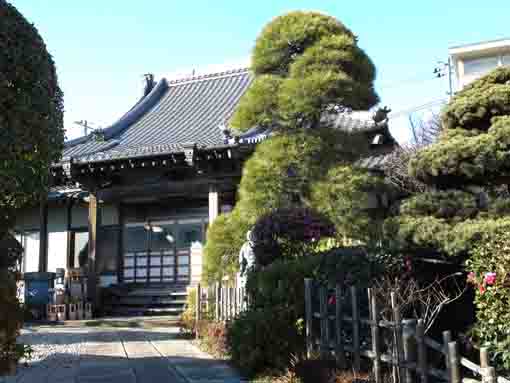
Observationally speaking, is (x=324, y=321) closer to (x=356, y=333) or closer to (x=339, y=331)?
(x=339, y=331)

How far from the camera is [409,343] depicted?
5.30 meters

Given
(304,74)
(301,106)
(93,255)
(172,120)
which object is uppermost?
(172,120)

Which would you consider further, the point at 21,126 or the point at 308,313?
the point at 308,313

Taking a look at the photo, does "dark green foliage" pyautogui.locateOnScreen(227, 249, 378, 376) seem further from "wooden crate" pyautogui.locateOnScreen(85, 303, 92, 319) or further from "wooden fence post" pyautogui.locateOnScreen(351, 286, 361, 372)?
"wooden crate" pyautogui.locateOnScreen(85, 303, 92, 319)

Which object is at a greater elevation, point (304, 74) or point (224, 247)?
point (304, 74)

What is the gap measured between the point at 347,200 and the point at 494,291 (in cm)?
474

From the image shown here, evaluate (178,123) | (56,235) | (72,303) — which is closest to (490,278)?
(72,303)

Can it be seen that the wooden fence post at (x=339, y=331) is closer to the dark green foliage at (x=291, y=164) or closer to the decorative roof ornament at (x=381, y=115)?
the dark green foliage at (x=291, y=164)

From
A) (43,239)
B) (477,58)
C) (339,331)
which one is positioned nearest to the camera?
Result: (339,331)

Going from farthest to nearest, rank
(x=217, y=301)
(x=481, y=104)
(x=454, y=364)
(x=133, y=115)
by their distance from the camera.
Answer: (x=133, y=115), (x=217, y=301), (x=481, y=104), (x=454, y=364)

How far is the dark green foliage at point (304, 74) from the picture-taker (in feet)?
36.6

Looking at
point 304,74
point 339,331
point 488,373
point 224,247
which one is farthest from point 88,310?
point 488,373

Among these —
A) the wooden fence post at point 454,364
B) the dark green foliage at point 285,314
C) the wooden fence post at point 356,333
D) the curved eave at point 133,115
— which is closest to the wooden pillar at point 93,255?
the curved eave at point 133,115

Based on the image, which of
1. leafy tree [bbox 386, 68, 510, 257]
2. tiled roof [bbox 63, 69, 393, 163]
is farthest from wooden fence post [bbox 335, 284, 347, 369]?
tiled roof [bbox 63, 69, 393, 163]
